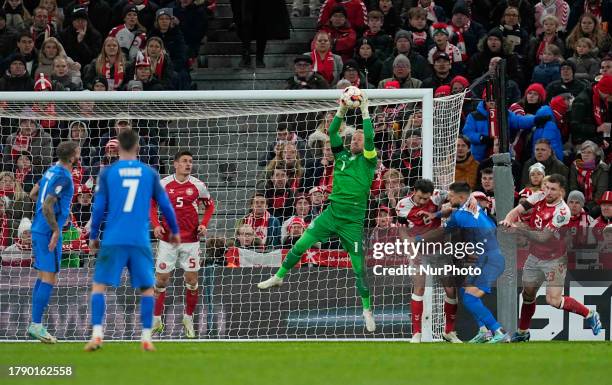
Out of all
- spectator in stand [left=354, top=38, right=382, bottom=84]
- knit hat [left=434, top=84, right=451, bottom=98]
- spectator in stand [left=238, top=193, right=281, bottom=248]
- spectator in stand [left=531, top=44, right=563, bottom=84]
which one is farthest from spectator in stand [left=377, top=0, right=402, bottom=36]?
spectator in stand [left=238, top=193, right=281, bottom=248]

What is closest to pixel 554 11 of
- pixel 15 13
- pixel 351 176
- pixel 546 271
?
pixel 546 271

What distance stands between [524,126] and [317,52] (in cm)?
333

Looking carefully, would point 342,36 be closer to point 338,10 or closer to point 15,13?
point 338,10

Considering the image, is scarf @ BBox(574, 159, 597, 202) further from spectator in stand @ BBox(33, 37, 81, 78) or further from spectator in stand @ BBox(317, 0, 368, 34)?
spectator in stand @ BBox(33, 37, 81, 78)

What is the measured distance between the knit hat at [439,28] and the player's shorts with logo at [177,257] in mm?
5966

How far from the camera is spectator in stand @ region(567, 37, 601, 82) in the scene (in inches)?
737

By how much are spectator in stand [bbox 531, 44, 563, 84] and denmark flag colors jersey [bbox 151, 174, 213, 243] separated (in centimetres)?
589

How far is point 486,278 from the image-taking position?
14047mm

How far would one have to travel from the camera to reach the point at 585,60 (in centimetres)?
1891

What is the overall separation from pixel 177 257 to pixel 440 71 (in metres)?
5.38

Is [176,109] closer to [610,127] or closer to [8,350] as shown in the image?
[8,350]

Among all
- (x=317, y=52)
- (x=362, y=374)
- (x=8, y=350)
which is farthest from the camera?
(x=317, y=52)

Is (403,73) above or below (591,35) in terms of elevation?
below

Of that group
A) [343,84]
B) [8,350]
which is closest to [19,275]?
[8,350]
